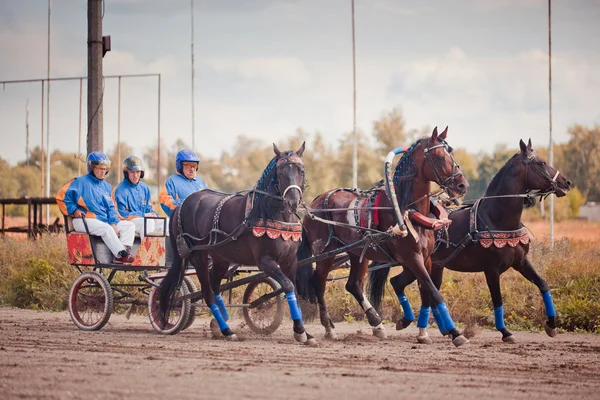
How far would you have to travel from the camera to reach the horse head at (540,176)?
10344 mm

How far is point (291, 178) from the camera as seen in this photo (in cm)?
951

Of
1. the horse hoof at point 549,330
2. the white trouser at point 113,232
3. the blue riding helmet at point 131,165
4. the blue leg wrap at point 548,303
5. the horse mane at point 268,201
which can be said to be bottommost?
the horse hoof at point 549,330

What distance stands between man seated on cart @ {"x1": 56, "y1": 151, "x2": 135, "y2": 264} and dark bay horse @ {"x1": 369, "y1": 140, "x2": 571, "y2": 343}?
12.4ft

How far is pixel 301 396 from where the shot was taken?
644 centimetres

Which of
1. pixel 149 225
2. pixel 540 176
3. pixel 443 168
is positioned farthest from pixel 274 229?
Result: pixel 540 176

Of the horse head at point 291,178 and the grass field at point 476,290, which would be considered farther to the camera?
the grass field at point 476,290

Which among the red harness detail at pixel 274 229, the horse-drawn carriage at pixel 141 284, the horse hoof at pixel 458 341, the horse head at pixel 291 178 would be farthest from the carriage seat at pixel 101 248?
the horse hoof at pixel 458 341

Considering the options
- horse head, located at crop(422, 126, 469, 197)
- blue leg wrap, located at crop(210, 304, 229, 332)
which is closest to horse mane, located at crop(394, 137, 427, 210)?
horse head, located at crop(422, 126, 469, 197)

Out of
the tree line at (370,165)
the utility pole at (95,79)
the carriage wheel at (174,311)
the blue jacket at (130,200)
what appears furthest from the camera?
the tree line at (370,165)

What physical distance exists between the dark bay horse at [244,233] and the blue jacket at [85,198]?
1066mm

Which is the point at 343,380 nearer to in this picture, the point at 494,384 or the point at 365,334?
the point at 494,384

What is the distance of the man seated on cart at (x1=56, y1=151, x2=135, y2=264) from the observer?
1131 centimetres

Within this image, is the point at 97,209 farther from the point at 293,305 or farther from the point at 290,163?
the point at 293,305

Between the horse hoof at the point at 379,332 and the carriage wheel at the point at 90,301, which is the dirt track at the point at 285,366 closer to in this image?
the horse hoof at the point at 379,332
